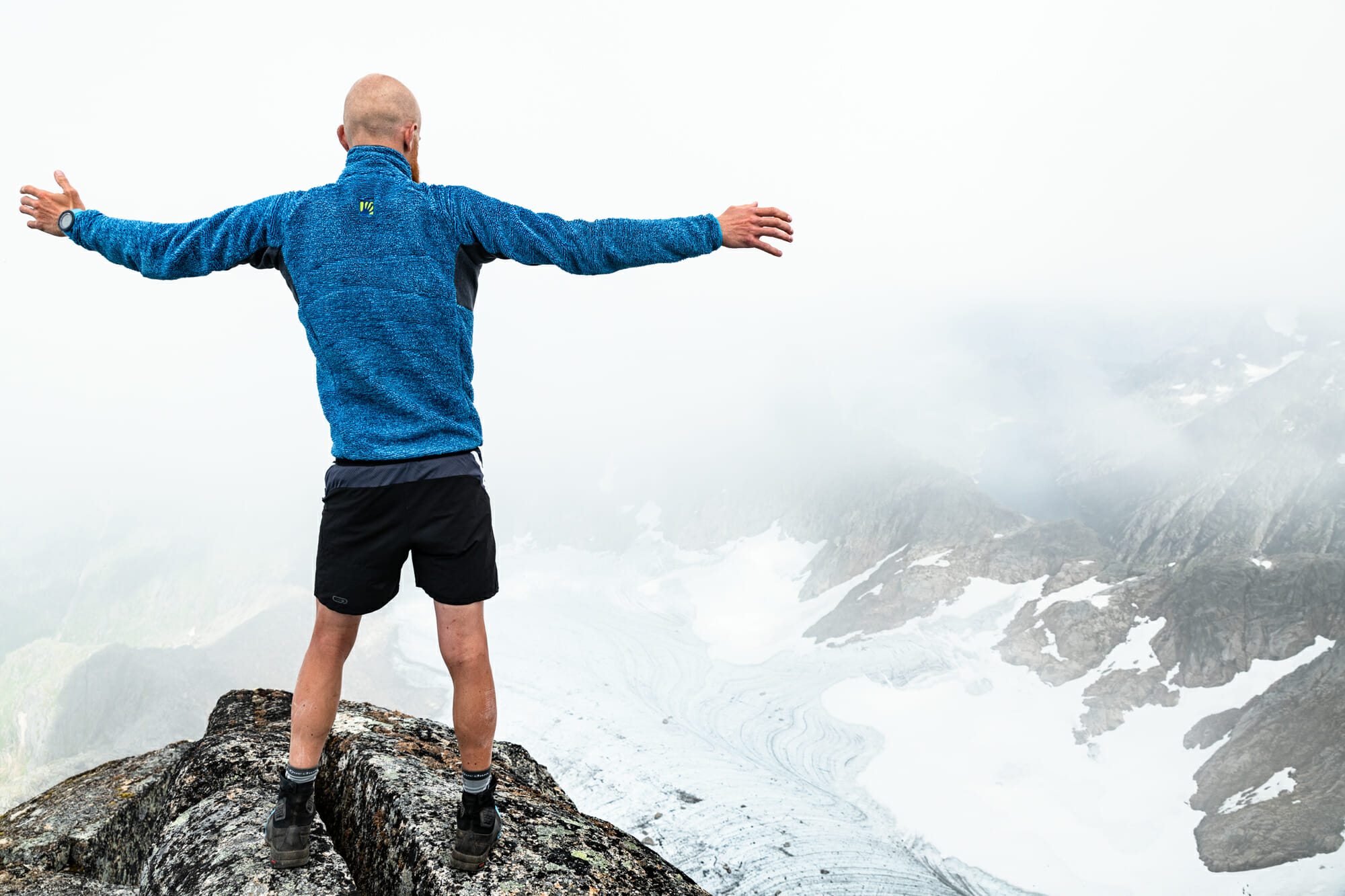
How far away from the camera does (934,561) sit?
12769 cm

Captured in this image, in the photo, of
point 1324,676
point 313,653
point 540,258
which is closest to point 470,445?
point 540,258

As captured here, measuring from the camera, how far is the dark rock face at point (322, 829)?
11.4 ft

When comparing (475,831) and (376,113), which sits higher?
(376,113)

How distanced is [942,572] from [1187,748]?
46691 millimetres

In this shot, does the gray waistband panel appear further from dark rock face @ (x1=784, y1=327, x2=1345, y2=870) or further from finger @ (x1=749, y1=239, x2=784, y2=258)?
dark rock face @ (x1=784, y1=327, x2=1345, y2=870)

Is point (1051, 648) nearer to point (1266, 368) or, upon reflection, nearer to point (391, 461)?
point (391, 461)

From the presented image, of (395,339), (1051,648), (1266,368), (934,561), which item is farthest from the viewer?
(1266,368)

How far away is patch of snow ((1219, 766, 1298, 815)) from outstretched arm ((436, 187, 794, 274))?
91266mm

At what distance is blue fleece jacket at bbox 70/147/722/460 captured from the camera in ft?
10.5

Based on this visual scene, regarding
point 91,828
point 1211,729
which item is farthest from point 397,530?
point 1211,729

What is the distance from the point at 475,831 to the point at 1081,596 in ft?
403

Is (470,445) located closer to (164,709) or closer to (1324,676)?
(1324,676)

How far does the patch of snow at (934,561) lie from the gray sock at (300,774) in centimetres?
13209

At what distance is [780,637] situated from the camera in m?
124
